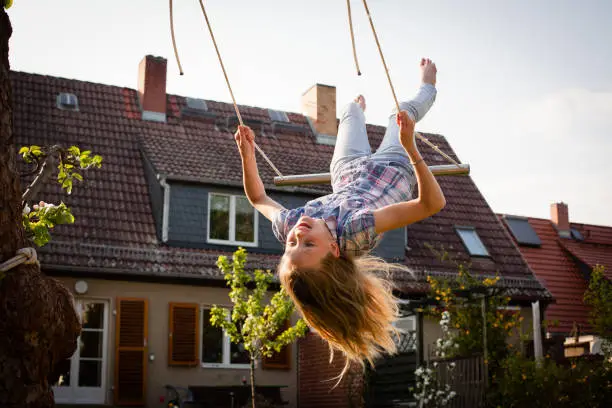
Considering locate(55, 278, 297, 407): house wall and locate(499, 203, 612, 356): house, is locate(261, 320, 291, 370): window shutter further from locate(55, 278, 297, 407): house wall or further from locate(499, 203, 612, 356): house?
locate(499, 203, 612, 356): house

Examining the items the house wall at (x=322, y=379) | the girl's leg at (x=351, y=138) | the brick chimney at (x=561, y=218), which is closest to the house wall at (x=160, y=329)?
the house wall at (x=322, y=379)

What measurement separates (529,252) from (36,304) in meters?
17.8

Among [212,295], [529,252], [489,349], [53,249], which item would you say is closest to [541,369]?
[489,349]

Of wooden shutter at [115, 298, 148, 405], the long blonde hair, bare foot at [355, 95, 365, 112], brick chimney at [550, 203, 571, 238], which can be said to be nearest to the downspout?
wooden shutter at [115, 298, 148, 405]

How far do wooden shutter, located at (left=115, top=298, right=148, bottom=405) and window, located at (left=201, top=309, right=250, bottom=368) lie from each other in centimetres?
100

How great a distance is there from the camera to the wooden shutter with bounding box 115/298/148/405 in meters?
13.4

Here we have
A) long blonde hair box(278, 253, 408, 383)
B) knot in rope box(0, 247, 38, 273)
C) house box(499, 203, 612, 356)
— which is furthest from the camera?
house box(499, 203, 612, 356)

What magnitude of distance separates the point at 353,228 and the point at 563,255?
17.3 meters

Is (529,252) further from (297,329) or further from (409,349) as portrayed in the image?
(297,329)

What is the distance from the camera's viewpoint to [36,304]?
377 centimetres

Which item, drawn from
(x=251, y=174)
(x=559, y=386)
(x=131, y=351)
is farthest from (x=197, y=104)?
(x=251, y=174)

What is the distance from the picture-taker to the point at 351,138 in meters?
5.51

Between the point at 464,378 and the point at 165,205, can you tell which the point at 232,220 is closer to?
the point at 165,205

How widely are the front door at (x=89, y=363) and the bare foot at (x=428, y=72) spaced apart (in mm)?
8848
